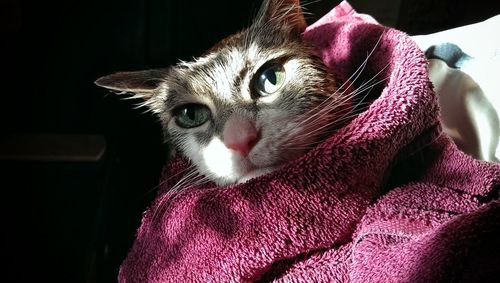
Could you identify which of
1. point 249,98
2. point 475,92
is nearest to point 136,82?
point 249,98

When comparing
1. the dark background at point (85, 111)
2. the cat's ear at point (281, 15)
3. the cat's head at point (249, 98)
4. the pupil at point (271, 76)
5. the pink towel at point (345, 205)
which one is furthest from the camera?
the dark background at point (85, 111)

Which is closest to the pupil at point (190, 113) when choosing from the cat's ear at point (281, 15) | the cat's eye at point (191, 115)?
the cat's eye at point (191, 115)

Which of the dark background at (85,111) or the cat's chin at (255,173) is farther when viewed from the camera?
the dark background at (85,111)

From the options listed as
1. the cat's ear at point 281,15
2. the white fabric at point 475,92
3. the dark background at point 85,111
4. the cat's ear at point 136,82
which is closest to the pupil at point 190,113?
the cat's ear at point 136,82

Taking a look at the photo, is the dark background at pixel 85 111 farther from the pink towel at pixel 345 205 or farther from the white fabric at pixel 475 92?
the pink towel at pixel 345 205

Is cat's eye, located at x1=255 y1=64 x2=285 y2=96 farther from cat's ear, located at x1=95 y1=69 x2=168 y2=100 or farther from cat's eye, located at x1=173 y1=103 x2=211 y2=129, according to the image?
cat's ear, located at x1=95 y1=69 x2=168 y2=100

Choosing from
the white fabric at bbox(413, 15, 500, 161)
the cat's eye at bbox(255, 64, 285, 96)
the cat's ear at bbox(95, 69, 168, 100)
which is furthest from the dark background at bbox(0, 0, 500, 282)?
the cat's eye at bbox(255, 64, 285, 96)

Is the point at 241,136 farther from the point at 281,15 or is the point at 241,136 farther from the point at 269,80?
the point at 281,15

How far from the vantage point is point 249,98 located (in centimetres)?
75

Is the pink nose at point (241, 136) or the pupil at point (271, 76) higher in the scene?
the pupil at point (271, 76)

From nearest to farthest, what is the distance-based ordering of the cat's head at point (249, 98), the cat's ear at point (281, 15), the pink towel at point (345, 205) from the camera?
the pink towel at point (345, 205), the cat's head at point (249, 98), the cat's ear at point (281, 15)

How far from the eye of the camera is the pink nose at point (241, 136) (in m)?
0.66

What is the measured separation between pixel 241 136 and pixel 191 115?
9.1 inches

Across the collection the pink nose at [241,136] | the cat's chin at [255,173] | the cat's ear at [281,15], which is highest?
the cat's ear at [281,15]
